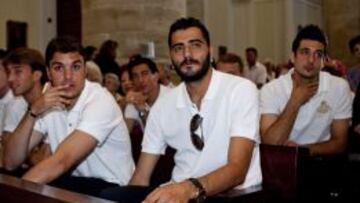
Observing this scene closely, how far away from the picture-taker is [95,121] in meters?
3.55

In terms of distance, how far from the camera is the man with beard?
Result: 3.12m

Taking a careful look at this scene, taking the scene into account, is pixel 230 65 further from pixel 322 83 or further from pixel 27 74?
pixel 27 74

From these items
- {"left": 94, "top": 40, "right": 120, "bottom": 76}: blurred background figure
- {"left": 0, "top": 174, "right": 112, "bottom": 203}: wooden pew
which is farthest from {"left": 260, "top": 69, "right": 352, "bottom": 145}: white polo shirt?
{"left": 94, "top": 40, "right": 120, "bottom": 76}: blurred background figure

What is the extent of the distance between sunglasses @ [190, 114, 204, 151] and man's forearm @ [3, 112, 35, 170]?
0.98m

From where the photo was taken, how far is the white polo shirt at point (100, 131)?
3.63 metres

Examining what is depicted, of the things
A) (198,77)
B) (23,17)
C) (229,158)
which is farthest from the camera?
(23,17)

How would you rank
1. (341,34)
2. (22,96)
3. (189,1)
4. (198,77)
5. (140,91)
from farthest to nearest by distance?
(341,34) < (189,1) < (140,91) < (22,96) < (198,77)

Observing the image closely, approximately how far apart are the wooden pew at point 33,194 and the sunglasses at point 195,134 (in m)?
0.99

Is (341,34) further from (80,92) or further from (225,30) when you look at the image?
(80,92)

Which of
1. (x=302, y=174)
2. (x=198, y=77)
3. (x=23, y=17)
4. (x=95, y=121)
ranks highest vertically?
(x=23, y=17)

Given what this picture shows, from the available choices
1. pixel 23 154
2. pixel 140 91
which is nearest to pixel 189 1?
pixel 140 91

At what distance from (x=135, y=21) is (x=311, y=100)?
4.36 meters

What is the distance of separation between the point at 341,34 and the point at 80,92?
12898mm

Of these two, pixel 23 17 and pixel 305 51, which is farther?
pixel 23 17
